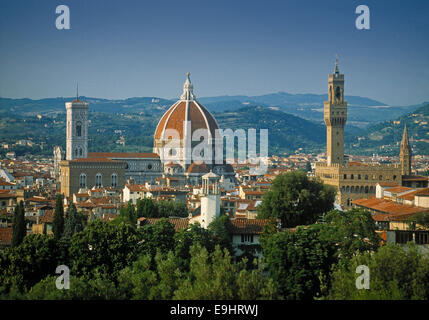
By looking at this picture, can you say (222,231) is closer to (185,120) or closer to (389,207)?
(389,207)

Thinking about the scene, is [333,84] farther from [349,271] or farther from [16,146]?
[16,146]

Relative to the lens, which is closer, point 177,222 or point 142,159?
point 177,222

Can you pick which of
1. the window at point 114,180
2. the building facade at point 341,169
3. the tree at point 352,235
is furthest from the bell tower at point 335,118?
the tree at point 352,235

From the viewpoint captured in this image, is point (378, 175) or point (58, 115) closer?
point (378, 175)

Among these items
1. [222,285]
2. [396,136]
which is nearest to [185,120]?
[222,285]

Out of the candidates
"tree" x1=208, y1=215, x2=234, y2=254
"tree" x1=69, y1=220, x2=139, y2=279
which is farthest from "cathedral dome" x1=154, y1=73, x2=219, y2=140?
"tree" x1=69, y1=220, x2=139, y2=279
